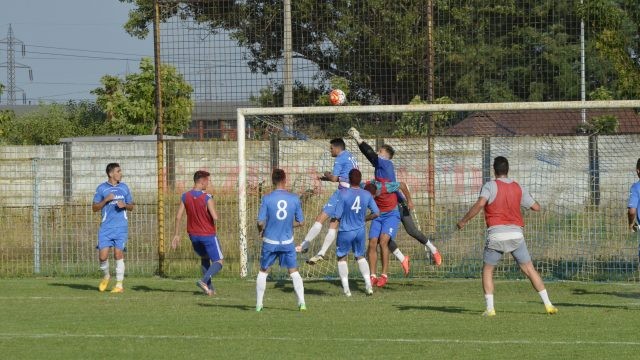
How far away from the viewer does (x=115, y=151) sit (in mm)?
26422

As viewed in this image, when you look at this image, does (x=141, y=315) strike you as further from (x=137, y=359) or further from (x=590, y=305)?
(x=590, y=305)

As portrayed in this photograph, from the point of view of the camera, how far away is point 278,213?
14547 mm


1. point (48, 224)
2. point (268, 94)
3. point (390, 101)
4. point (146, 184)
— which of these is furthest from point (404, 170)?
point (48, 224)

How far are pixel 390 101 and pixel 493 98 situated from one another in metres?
1.99

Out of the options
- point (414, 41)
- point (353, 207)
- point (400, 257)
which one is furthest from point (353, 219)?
point (414, 41)

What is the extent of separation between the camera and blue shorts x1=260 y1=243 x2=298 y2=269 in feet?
48.1

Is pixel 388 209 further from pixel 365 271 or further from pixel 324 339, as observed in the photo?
pixel 324 339

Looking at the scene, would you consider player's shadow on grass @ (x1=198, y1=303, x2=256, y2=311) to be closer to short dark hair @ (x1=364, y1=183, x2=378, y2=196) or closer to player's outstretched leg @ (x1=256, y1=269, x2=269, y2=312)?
player's outstretched leg @ (x1=256, y1=269, x2=269, y2=312)

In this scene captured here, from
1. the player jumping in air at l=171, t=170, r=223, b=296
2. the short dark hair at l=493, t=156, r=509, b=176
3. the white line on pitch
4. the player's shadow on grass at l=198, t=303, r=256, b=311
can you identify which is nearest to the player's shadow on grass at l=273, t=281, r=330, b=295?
the player jumping in air at l=171, t=170, r=223, b=296

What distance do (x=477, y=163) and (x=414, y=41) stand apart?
2.53m

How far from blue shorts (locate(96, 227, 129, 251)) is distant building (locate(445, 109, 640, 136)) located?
6372mm

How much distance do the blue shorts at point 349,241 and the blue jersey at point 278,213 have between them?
201cm

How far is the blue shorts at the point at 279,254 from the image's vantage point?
48.1ft

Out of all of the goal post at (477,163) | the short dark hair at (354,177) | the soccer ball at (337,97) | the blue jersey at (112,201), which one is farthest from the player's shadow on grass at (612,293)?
the blue jersey at (112,201)
